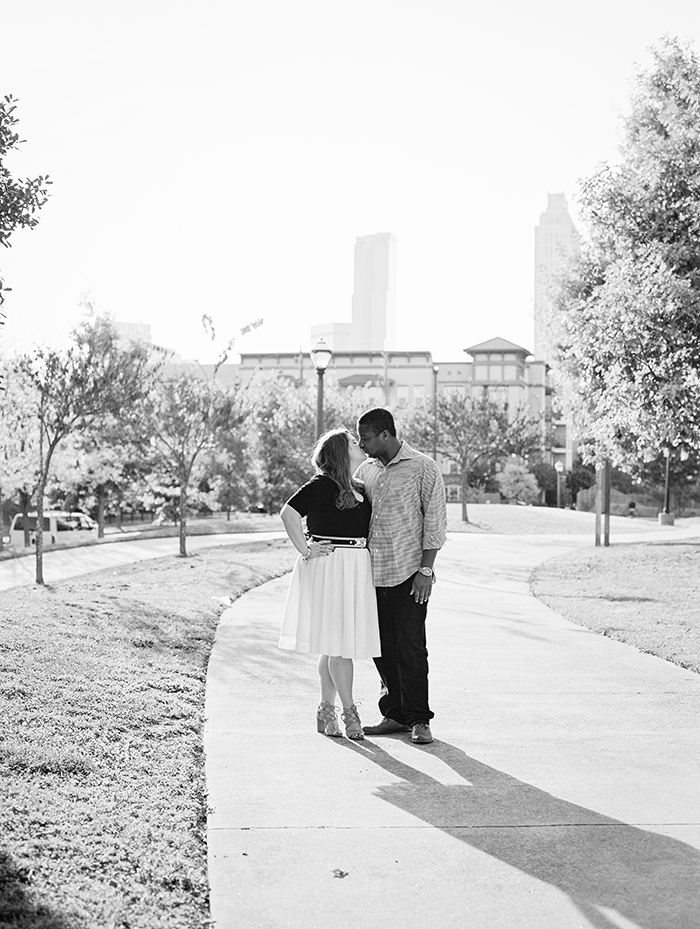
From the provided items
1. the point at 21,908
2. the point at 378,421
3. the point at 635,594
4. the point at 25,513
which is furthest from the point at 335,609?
the point at 25,513

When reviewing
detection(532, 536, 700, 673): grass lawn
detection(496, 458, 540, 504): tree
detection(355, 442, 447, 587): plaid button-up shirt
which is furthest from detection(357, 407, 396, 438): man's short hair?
detection(496, 458, 540, 504): tree

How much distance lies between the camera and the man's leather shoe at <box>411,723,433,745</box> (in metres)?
6.35

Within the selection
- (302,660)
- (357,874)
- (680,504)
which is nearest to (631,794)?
(357,874)

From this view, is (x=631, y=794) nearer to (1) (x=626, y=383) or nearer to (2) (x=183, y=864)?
(2) (x=183, y=864)

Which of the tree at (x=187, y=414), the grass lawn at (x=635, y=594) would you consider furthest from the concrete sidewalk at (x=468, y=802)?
the tree at (x=187, y=414)

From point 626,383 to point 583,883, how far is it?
14.6 metres

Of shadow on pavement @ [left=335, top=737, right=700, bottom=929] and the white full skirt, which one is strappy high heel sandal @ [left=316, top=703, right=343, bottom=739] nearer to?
the white full skirt

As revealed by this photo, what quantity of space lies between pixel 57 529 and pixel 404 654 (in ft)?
116

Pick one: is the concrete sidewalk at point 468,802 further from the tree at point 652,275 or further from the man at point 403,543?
the tree at point 652,275

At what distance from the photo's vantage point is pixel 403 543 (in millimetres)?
6547

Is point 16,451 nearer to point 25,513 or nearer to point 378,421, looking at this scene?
point 25,513

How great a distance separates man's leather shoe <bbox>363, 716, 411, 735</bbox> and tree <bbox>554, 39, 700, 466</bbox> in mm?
10403

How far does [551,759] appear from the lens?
5.98 metres

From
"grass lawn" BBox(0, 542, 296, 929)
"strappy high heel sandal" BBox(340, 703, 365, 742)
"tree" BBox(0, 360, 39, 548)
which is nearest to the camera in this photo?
"grass lawn" BBox(0, 542, 296, 929)
